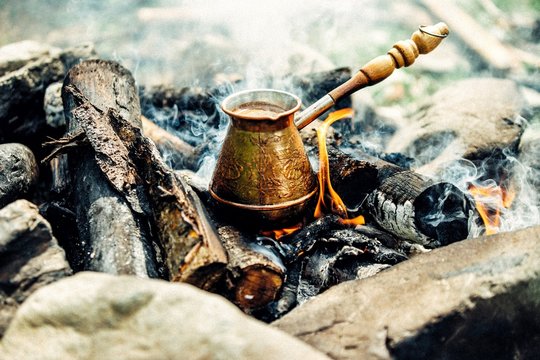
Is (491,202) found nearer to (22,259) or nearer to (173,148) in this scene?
(173,148)

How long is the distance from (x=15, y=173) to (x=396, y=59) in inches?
117

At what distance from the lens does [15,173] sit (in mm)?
3971

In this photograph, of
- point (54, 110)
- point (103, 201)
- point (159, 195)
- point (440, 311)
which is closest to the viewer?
point (440, 311)

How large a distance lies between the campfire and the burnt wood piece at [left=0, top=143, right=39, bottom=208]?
14mm

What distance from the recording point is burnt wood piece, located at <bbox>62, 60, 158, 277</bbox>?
2.92 metres

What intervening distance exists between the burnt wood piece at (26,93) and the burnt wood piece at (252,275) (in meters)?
2.98

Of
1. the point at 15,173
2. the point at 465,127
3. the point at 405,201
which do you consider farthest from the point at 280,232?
the point at 465,127

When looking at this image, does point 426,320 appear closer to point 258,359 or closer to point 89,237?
point 258,359

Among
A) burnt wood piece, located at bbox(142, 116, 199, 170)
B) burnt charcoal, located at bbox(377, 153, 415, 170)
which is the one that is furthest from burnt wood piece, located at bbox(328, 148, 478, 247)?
burnt wood piece, located at bbox(142, 116, 199, 170)

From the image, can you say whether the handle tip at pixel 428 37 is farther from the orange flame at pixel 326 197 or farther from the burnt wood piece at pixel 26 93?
the burnt wood piece at pixel 26 93

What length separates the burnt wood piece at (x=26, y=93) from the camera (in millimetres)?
4914

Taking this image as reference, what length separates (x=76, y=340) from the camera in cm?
212

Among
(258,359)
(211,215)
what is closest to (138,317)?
(258,359)

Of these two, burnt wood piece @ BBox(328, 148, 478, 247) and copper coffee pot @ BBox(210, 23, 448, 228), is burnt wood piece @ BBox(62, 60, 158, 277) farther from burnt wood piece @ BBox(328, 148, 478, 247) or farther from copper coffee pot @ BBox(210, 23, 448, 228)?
burnt wood piece @ BBox(328, 148, 478, 247)
